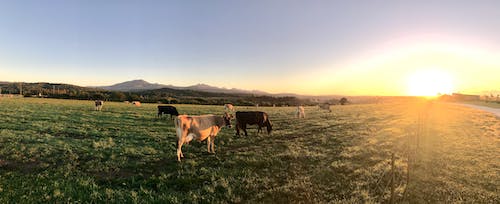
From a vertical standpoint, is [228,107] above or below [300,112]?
below

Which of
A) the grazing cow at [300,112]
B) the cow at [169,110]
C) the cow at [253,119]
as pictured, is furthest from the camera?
the grazing cow at [300,112]

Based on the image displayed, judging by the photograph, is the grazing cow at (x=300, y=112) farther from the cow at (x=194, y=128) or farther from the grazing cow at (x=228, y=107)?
the cow at (x=194, y=128)

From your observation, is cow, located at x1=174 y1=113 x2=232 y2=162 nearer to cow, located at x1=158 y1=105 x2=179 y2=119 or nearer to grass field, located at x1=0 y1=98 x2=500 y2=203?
grass field, located at x1=0 y1=98 x2=500 y2=203

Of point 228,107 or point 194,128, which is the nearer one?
point 194,128

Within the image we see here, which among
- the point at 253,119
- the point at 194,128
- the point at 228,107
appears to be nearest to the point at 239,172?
the point at 194,128

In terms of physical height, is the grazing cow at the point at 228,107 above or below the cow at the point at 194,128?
below

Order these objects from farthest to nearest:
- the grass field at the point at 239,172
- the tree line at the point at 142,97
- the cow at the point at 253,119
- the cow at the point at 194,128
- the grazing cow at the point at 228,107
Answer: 1. the tree line at the point at 142,97
2. the grazing cow at the point at 228,107
3. the cow at the point at 253,119
4. the cow at the point at 194,128
5. the grass field at the point at 239,172

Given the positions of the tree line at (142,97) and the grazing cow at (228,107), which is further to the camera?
the tree line at (142,97)

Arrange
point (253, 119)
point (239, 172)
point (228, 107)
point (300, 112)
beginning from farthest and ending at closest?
1. point (228, 107)
2. point (300, 112)
3. point (253, 119)
4. point (239, 172)

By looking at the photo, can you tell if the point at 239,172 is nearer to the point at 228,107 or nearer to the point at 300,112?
the point at 300,112

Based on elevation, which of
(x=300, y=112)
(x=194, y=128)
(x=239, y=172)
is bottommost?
(x=239, y=172)

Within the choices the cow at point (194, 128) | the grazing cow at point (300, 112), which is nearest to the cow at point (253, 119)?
the cow at point (194, 128)

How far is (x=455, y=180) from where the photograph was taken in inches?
364

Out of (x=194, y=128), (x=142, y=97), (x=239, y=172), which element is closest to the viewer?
(x=239, y=172)
